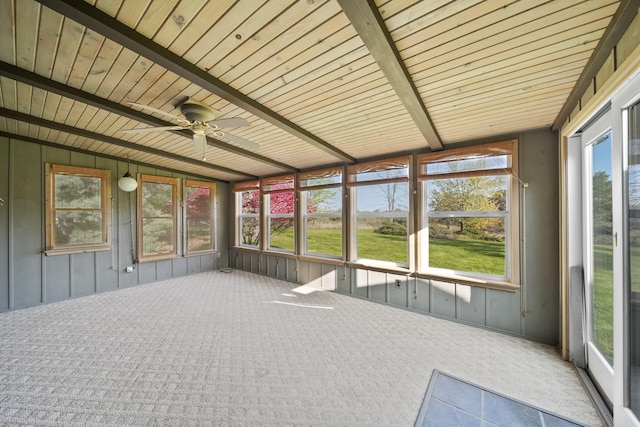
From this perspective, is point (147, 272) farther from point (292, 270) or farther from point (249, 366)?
point (249, 366)

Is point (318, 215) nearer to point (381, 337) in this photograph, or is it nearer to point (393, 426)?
point (381, 337)

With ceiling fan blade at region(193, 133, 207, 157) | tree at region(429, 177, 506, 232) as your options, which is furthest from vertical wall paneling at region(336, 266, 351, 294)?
ceiling fan blade at region(193, 133, 207, 157)

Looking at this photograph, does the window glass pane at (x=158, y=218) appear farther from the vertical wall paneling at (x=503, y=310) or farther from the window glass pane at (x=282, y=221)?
the vertical wall paneling at (x=503, y=310)

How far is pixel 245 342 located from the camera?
2.64 metres

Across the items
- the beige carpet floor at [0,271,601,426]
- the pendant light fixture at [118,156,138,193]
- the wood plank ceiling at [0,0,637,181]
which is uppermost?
the wood plank ceiling at [0,0,637,181]

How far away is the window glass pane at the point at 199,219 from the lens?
5609mm

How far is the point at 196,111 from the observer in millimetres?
2326

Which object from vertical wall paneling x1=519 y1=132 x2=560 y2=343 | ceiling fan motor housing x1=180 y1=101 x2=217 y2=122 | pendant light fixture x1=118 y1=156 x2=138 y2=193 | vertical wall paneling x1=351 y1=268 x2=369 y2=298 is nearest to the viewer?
ceiling fan motor housing x1=180 y1=101 x2=217 y2=122

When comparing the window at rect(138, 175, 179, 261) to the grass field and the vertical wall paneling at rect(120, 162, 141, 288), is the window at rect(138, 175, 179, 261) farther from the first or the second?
the grass field

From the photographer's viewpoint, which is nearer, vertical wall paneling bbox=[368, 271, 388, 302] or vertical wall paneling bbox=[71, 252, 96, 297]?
vertical wall paneling bbox=[368, 271, 388, 302]

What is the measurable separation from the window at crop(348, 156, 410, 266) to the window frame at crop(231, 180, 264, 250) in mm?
2466

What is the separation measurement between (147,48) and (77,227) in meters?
4.14

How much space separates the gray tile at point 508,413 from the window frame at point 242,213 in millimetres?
4746

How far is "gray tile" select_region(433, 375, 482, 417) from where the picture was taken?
1.77m
